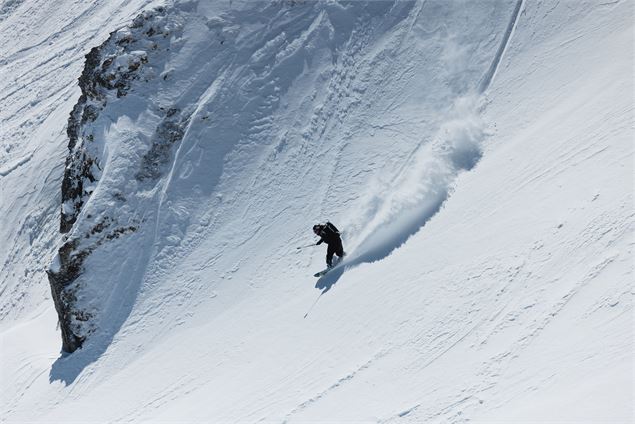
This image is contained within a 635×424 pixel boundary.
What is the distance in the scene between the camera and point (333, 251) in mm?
17109

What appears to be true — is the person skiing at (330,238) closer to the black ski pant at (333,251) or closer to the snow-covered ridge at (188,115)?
the black ski pant at (333,251)

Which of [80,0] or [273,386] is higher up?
[80,0]

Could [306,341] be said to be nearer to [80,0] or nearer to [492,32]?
[492,32]

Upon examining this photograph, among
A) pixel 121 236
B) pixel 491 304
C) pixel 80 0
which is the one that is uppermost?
pixel 80 0

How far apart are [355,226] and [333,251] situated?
136 cm

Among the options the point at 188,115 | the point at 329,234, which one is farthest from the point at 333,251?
the point at 188,115

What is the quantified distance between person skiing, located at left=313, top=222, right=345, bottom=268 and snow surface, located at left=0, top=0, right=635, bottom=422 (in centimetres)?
55

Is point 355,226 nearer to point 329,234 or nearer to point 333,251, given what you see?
point 333,251

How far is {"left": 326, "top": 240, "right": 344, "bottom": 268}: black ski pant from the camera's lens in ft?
55.8

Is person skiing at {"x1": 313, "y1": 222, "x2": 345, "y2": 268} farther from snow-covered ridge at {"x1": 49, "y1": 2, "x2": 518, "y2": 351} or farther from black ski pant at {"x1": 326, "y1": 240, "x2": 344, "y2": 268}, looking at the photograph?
snow-covered ridge at {"x1": 49, "y1": 2, "x2": 518, "y2": 351}

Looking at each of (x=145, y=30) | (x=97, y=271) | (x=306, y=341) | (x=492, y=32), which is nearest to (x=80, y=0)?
(x=145, y=30)

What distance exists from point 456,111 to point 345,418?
1019 centimetres

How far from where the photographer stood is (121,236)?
20484 mm

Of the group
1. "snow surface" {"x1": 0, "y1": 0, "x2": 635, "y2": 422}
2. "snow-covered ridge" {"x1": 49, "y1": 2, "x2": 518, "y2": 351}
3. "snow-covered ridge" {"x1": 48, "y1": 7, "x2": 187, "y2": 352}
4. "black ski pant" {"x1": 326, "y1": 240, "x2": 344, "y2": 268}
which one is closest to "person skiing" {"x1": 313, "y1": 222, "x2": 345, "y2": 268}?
"black ski pant" {"x1": 326, "y1": 240, "x2": 344, "y2": 268}
